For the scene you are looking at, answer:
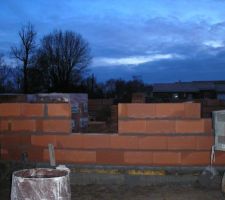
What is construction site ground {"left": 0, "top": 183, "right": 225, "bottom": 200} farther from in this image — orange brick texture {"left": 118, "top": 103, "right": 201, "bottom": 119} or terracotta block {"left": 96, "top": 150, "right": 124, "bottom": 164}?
orange brick texture {"left": 118, "top": 103, "right": 201, "bottom": 119}

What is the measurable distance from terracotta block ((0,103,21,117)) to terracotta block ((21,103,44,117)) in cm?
8

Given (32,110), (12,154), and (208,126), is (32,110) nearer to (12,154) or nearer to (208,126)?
(12,154)

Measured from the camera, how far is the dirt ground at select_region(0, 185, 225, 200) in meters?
5.47

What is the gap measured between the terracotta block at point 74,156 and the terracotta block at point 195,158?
3.95 feet

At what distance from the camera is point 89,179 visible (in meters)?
6.18

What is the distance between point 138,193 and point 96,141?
921 millimetres

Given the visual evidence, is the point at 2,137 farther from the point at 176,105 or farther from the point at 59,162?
the point at 176,105

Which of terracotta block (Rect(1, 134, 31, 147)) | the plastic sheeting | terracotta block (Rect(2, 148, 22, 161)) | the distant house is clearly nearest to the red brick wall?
terracotta block (Rect(1, 134, 31, 147))

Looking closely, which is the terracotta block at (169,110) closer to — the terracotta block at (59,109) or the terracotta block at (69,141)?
the terracotta block at (69,141)

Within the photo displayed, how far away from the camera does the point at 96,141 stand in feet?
20.2

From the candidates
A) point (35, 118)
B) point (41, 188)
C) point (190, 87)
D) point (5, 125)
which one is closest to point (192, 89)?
point (190, 87)

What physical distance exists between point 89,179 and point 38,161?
30.8 inches

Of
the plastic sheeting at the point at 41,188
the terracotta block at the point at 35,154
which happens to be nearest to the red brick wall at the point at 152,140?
the terracotta block at the point at 35,154

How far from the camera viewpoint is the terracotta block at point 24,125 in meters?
6.39
